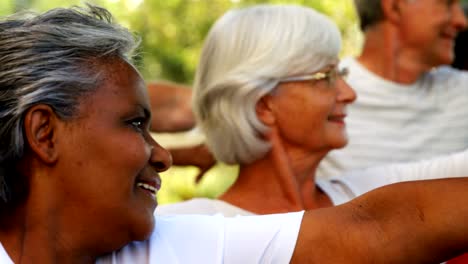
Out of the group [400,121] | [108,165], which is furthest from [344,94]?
[108,165]

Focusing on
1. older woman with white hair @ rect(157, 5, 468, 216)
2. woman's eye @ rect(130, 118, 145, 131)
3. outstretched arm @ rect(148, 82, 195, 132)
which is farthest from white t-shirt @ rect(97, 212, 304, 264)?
outstretched arm @ rect(148, 82, 195, 132)

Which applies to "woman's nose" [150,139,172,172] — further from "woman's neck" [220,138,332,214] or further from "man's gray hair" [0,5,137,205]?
"woman's neck" [220,138,332,214]

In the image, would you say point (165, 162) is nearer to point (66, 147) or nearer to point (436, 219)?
point (66, 147)

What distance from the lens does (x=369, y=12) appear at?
4.15 meters

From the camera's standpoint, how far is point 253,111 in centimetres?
298

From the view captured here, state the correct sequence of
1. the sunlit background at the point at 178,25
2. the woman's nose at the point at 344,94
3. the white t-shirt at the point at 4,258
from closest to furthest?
1. the white t-shirt at the point at 4,258
2. the woman's nose at the point at 344,94
3. the sunlit background at the point at 178,25

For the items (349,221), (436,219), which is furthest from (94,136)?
(436,219)

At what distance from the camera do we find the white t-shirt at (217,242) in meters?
1.85

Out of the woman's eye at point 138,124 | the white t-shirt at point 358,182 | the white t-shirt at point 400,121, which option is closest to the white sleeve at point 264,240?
the woman's eye at point 138,124

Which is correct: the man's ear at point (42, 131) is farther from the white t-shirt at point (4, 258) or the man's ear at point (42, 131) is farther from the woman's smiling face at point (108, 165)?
the white t-shirt at point (4, 258)

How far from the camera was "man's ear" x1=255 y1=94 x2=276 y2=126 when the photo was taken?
9.80 feet

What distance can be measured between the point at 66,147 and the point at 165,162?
0.22 metres

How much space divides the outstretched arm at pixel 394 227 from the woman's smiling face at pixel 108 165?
1.10 feet

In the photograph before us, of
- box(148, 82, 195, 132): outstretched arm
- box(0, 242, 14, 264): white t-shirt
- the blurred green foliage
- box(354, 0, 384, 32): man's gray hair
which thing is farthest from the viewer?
the blurred green foliage
